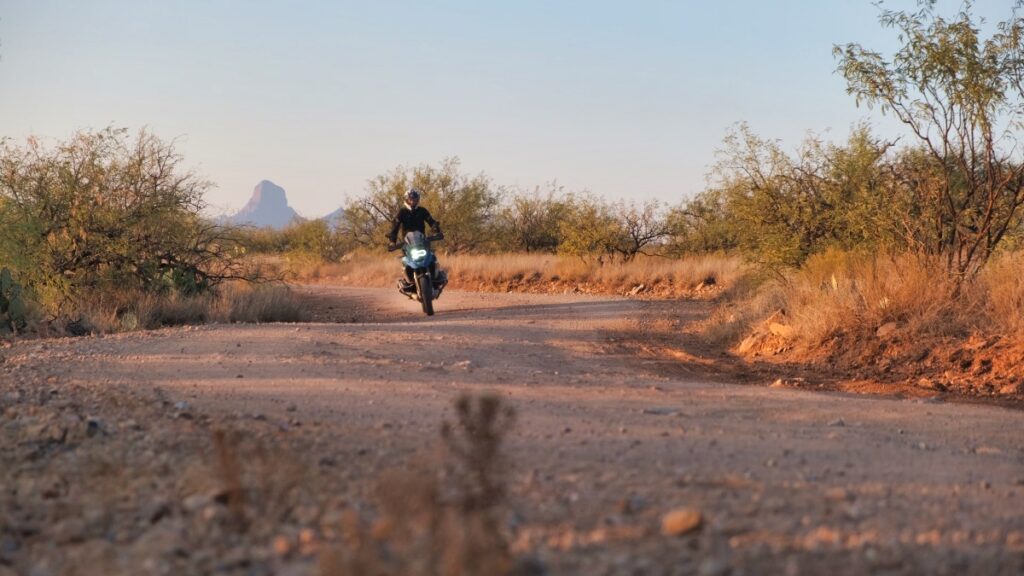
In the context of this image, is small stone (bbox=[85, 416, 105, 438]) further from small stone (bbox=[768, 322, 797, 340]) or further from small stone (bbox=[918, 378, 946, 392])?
small stone (bbox=[768, 322, 797, 340])

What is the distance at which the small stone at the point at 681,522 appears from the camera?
383 cm

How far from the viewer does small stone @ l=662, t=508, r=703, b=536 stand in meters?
3.83

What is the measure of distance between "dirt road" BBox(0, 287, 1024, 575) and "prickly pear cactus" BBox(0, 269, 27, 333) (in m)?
2.98

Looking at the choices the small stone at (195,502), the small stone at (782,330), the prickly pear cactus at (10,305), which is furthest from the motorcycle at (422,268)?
the small stone at (195,502)

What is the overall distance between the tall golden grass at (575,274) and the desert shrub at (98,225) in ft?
11.9

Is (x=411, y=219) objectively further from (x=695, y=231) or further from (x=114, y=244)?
(x=695, y=231)

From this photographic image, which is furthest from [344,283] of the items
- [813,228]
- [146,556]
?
[146,556]

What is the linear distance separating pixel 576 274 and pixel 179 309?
12912mm

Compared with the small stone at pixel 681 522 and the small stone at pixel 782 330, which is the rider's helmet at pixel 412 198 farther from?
the small stone at pixel 681 522

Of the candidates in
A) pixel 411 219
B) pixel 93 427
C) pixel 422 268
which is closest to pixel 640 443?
pixel 93 427

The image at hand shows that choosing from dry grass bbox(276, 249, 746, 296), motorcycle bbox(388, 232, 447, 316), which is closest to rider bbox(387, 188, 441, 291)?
motorcycle bbox(388, 232, 447, 316)

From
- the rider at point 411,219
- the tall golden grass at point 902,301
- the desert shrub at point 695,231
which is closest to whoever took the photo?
the tall golden grass at point 902,301

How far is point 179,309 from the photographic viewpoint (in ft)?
51.4

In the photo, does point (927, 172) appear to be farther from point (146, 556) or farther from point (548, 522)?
point (146, 556)
